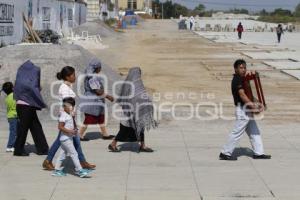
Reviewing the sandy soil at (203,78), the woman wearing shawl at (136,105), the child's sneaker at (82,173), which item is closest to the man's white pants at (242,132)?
the woman wearing shawl at (136,105)

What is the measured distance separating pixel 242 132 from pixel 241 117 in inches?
9.1

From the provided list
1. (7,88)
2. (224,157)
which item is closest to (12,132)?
(7,88)

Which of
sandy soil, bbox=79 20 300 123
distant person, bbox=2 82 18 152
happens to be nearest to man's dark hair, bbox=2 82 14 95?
distant person, bbox=2 82 18 152

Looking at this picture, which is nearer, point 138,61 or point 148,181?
point 148,181

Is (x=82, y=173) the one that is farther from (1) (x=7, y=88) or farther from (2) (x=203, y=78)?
(2) (x=203, y=78)

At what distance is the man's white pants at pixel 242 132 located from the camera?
8922mm

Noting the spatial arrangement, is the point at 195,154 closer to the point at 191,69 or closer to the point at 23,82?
the point at 23,82

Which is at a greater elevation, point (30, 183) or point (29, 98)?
point (29, 98)

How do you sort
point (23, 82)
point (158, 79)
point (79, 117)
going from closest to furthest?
point (23, 82) → point (79, 117) → point (158, 79)

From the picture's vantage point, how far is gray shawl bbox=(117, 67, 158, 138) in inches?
363

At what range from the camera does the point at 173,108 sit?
14445 millimetres

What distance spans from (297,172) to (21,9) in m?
22.2

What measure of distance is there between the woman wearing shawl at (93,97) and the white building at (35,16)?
14.9m

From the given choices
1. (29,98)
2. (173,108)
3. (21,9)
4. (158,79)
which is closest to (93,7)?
(21,9)
